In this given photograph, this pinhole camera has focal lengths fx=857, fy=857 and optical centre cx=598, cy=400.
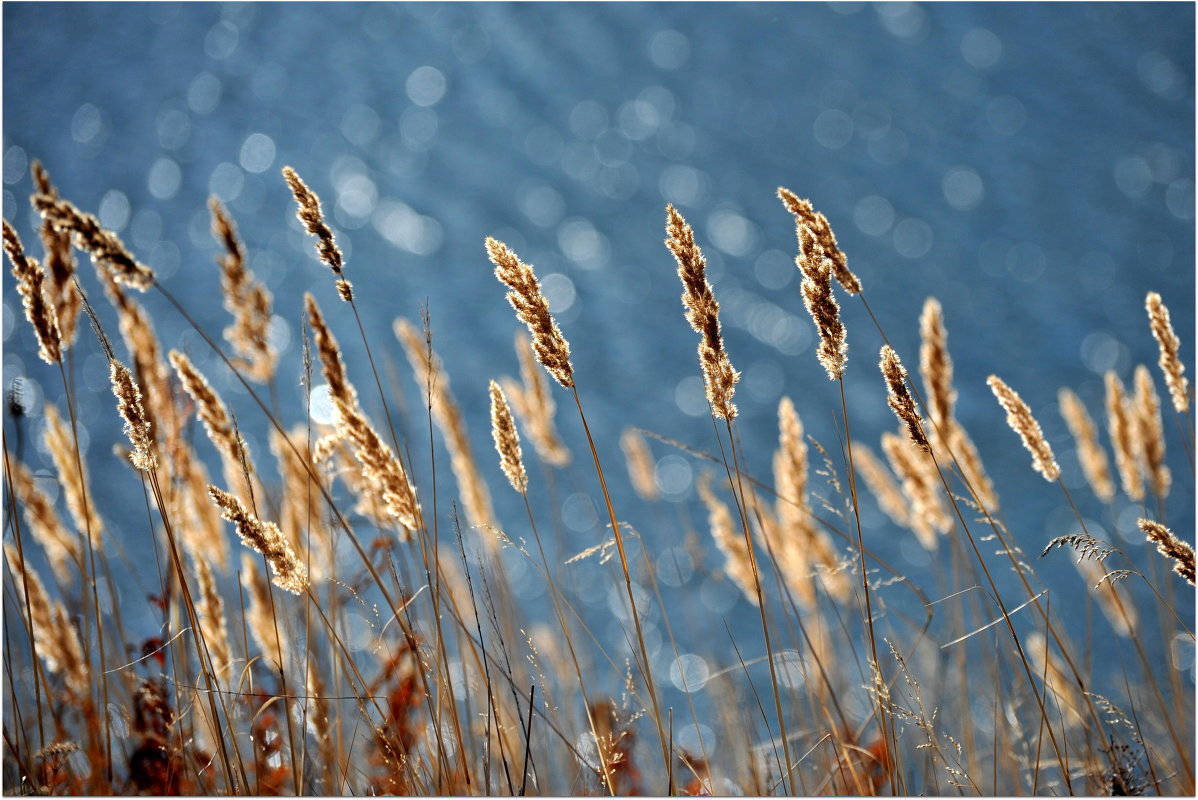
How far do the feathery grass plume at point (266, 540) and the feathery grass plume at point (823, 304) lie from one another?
75 centimetres

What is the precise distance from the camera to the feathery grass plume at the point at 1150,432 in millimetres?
1804

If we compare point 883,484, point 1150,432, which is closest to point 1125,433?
point 1150,432

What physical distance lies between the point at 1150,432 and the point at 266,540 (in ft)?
5.84

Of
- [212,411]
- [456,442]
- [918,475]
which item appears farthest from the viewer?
[456,442]

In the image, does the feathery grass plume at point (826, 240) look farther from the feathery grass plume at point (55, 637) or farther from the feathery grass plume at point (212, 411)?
the feathery grass plume at point (55, 637)

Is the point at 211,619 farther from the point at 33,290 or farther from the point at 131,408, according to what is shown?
the point at 33,290

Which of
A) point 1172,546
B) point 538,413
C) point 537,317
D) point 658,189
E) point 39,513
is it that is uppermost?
point 658,189

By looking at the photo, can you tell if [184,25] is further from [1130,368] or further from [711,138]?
[1130,368]

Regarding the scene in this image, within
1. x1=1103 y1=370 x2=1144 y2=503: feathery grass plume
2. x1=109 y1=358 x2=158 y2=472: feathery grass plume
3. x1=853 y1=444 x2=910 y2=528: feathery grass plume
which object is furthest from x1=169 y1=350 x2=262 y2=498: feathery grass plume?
x1=1103 y1=370 x2=1144 y2=503: feathery grass plume

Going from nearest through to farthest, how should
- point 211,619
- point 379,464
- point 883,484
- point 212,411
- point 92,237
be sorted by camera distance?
point 92,237 < point 379,464 < point 212,411 < point 211,619 < point 883,484

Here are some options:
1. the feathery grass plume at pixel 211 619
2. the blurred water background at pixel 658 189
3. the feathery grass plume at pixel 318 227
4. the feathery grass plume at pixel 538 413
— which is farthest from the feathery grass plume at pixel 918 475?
the blurred water background at pixel 658 189

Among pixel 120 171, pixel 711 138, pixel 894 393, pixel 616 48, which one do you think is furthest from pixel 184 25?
pixel 894 393

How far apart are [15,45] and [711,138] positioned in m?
4.12

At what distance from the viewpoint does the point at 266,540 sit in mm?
1119
